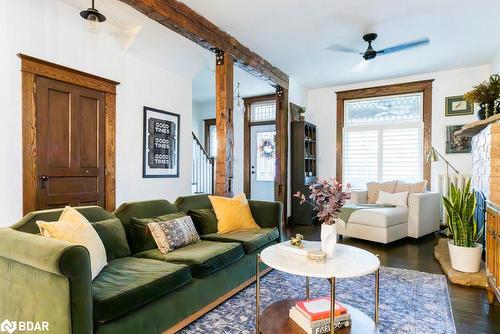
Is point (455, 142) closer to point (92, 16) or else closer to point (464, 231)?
point (464, 231)

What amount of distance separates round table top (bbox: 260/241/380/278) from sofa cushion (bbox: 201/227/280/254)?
2.28 ft

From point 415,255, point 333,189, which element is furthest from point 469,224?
point 333,189

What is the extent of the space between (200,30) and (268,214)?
231 centimetres

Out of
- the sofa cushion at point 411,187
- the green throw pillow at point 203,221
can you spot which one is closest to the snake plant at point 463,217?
the sofa cushion at point 411,187

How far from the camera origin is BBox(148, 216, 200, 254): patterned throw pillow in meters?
2.42

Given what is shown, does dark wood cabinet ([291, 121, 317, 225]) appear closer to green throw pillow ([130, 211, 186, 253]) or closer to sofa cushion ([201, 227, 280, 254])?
sofa cushion ([201, 227, 280, 254])

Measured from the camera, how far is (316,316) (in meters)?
1.72

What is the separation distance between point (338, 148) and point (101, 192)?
15.6ft

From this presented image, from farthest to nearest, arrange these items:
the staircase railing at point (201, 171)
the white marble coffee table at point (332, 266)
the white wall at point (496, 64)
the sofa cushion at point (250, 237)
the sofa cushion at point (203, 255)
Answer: the staircase railing at point (201, 171)
the white wall at point (496, 64)
the sofa cushion at point (250, 237)
the sofa cushion at point (203, 255)
the white marble coffee table at point (332, 266)

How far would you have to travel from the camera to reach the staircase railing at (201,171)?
653 cm

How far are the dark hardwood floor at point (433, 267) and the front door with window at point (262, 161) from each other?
1.73 m

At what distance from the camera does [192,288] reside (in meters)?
2.13

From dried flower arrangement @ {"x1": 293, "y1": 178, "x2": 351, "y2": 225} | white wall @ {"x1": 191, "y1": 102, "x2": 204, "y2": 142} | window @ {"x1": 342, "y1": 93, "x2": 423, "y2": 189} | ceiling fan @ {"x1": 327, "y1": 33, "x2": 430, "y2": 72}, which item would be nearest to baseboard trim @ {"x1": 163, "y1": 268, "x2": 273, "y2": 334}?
dried flower arrangement @ {"x1": 293, "y1": 178, "x2": 351, "y2": 225}

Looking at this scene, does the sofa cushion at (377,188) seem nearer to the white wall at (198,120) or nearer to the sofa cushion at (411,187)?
the sofa cushion at (411,187)
